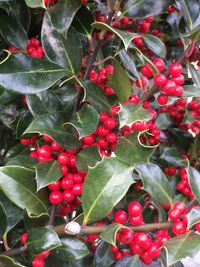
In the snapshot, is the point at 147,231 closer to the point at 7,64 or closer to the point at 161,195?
the point at 161,195

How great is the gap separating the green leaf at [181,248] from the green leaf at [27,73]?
1.10ft

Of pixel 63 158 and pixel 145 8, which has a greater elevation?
pixel 145 8

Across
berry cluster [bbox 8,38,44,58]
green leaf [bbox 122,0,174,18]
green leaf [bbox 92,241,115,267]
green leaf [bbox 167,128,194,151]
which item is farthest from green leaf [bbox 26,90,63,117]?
green leaf [bbox 167,128,194,151]

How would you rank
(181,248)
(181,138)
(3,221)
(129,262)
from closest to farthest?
1. (181,248)
2. (3,221)
3. (129,262)
4. (181,138)

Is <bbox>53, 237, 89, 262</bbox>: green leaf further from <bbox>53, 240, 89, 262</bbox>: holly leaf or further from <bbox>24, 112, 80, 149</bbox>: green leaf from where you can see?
<bbox>24, 112, 80, 149</bbox>: green leaf

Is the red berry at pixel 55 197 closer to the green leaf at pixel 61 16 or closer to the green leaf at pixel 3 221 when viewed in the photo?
the green leaf at pixel 3 221

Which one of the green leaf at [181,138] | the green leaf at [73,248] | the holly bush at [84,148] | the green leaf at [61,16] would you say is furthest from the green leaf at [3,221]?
the green leaf at [181,138]

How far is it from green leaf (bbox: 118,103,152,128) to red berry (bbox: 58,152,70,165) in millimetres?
135

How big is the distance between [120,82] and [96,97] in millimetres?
63

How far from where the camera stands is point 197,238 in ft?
1.86

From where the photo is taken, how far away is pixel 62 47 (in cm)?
70

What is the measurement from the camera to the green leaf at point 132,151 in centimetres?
62

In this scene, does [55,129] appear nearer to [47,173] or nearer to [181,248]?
[47,173]

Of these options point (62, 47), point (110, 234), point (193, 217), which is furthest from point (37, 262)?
point (62, 47)
